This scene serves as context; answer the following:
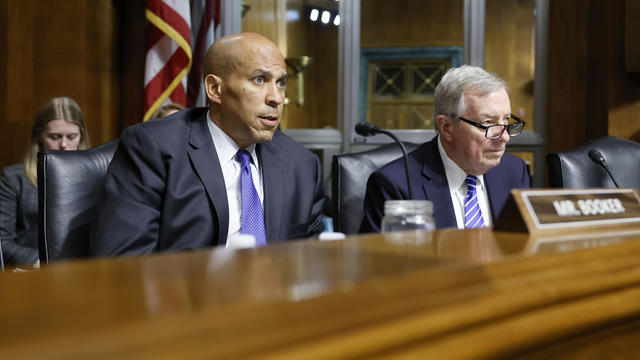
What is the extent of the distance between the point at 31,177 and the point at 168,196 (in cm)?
146

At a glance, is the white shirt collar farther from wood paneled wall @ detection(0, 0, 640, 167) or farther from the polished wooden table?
wood paneled wall @ detection(0, 0, 640, 167)

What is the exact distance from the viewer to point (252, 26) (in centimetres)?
418

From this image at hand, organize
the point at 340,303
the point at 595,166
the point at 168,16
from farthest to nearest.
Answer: the point at 168,16 < the point at 595,166 < the point at 340,303

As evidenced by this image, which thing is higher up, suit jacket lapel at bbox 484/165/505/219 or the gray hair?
the gray hair

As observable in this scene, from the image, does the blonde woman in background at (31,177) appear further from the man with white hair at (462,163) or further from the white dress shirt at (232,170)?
the man with white hair at (462,163)

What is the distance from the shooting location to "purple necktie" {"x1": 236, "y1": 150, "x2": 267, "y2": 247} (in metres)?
1.85

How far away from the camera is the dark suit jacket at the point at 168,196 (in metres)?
1.67

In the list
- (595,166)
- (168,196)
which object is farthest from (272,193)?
(595,166)

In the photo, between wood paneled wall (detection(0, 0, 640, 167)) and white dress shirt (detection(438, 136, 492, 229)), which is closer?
white dress shirt (detection(438, 136, 492, 229))

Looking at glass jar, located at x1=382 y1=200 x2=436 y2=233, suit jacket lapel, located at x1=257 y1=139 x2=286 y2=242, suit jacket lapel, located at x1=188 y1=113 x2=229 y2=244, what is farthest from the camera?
suit jacket lapel, located at x1=257 y1=139 x2=286 y2=242

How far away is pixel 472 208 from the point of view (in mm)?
1894

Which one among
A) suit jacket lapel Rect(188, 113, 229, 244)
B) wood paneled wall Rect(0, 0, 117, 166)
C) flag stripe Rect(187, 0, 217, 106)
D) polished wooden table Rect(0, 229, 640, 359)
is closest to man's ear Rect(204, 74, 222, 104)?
suit jacket lapel Rect(188, 113, 229, 244)

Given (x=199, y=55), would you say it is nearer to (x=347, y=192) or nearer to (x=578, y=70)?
(x=347, y=192)

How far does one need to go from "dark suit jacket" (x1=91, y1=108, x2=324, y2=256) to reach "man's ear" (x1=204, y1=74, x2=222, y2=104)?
3.8 inches
